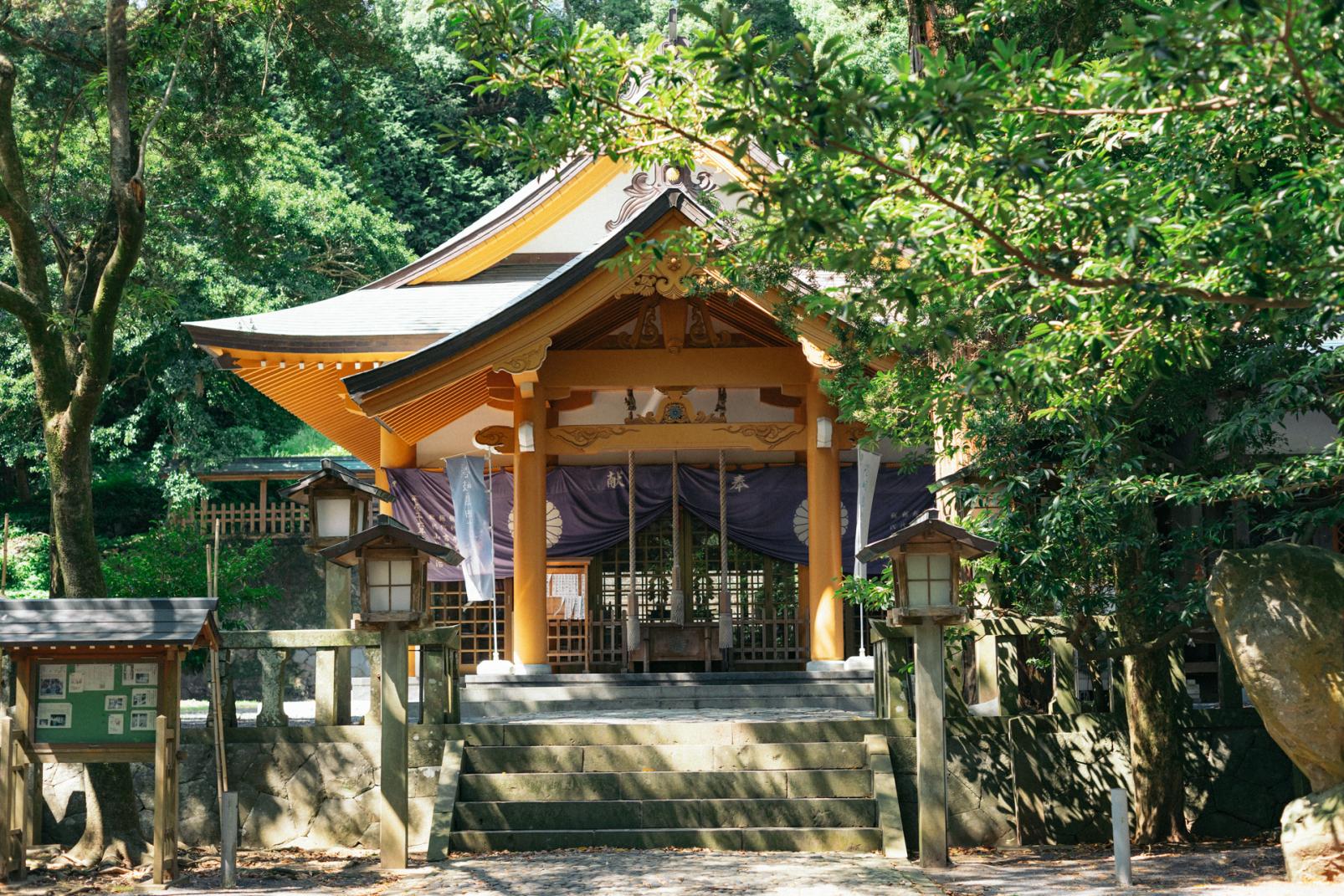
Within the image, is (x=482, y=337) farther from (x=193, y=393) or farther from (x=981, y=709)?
(x=193, y=393)

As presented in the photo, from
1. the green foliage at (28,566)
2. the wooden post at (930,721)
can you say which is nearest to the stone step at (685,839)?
the wooden post at (930,721)

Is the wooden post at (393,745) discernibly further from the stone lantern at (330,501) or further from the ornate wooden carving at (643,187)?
the ornate wooden carving at (643,187)

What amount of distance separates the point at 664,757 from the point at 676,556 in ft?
17.8

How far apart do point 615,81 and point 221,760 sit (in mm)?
5541

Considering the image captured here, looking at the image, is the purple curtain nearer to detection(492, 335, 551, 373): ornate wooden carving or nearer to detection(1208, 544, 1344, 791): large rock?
detection(492, 335, 551, 373): ornate wooden carving


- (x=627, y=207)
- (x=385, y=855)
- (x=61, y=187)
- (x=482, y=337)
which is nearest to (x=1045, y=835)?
(x=385, y=855)

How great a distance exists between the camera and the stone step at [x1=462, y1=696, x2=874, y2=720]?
12039 millimetres

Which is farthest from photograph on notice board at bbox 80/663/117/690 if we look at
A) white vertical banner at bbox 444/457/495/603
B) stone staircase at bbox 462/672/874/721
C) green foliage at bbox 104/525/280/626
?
green foliage at bbox 104/525/280/626

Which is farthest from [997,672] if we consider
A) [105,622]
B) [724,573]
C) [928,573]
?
[105,622]

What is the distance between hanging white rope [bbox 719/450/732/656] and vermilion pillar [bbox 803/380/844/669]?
5.33 feet

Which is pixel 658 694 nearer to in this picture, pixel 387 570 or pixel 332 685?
pixel 332 685

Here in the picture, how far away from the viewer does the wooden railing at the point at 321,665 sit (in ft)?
31.4

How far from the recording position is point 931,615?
8625 millimetres

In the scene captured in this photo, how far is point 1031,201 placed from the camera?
575cm
